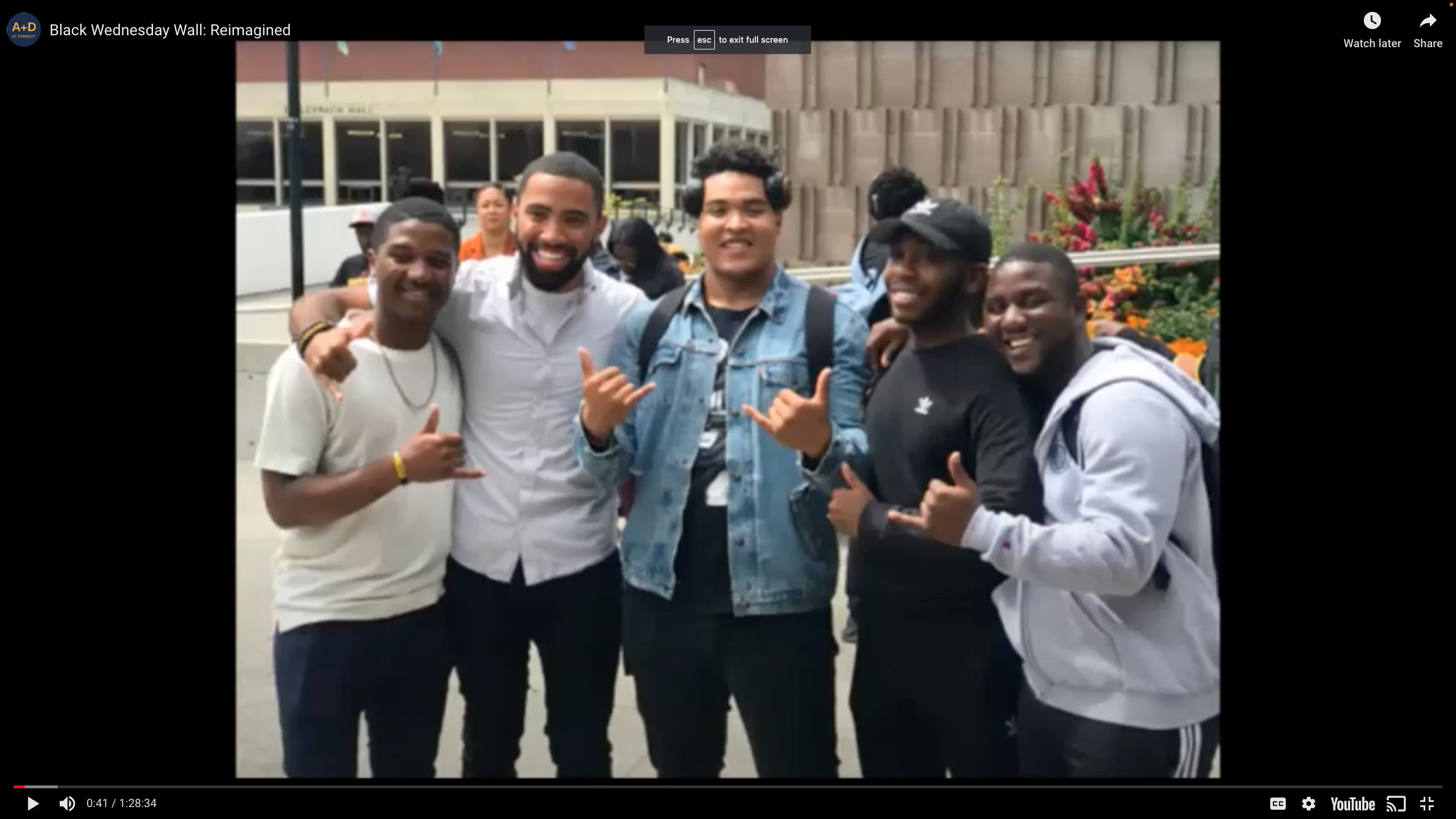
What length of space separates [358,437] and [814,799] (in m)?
1.15

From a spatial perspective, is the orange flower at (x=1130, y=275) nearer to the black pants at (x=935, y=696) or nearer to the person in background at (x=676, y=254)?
the person in background at (x=676, y=254)

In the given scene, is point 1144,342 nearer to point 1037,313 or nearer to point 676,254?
point 1037,313

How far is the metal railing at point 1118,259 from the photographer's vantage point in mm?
2959

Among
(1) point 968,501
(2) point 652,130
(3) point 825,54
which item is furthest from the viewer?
(3) point 825,54

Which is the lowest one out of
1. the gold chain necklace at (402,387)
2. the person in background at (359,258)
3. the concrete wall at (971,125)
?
the gold chain necklace at (402,387)

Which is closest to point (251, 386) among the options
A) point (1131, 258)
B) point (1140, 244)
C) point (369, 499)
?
point (369, 499)

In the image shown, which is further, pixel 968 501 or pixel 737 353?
pixel 737 353

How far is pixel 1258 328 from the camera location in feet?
7.47

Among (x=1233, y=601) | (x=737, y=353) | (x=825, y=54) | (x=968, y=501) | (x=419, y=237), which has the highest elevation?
(x=825, y=54)

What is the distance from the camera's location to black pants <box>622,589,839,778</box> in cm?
252

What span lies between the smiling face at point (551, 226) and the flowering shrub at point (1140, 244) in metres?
1.06
